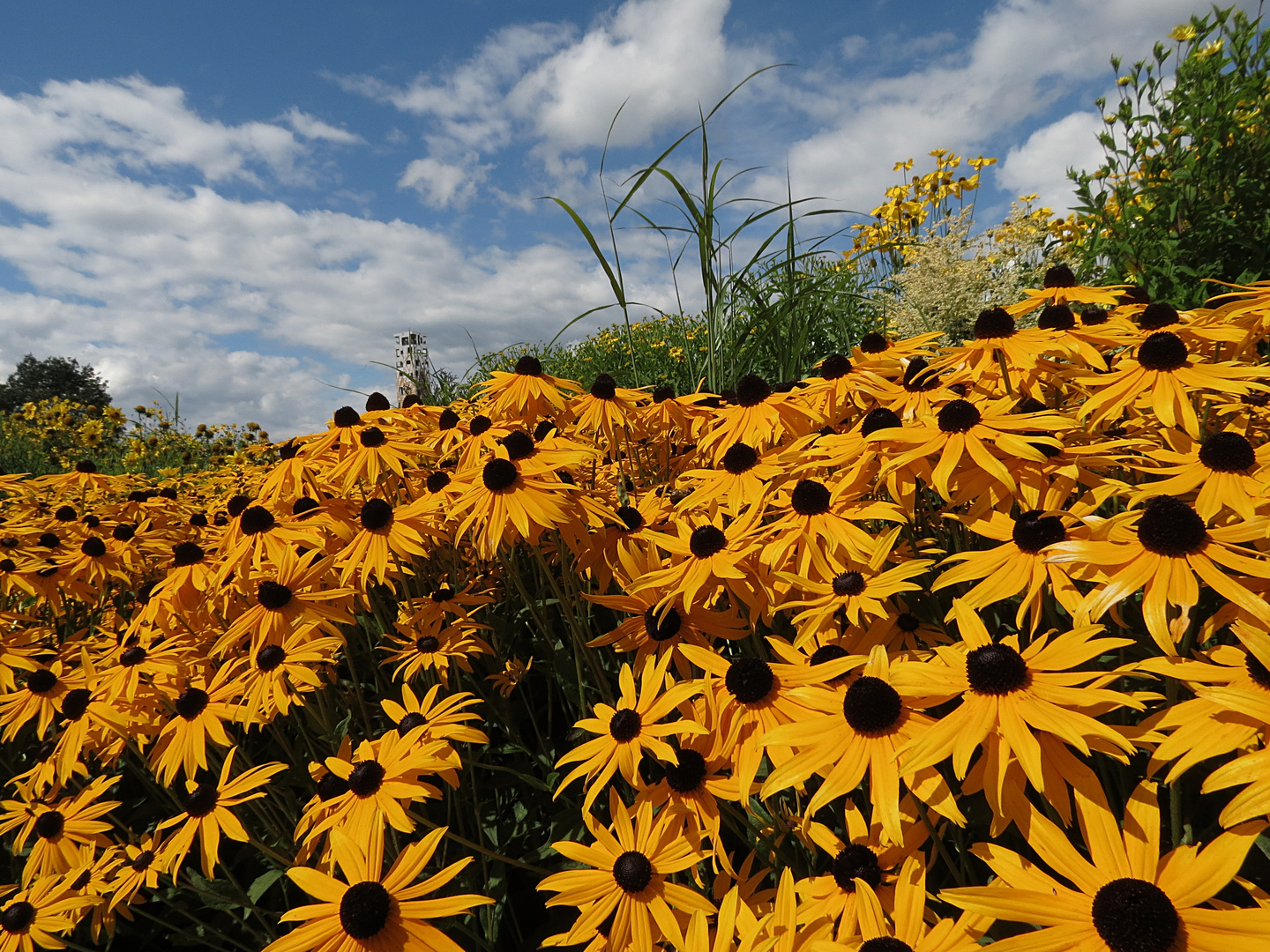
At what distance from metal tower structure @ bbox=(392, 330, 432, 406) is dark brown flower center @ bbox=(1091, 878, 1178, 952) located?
6.12 m

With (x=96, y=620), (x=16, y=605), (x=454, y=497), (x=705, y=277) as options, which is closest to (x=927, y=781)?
(x=454, y=497)

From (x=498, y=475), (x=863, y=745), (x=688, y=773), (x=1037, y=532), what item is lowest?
(x=688, y=773)

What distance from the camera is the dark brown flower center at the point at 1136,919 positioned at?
78cm

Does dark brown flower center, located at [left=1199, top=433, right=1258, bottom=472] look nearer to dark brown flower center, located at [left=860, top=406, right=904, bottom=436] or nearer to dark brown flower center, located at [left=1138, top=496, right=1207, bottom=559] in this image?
dark brown flower center, located at [left=1138, top=496, right=1207, bottom=559]

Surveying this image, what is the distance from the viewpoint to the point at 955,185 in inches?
356

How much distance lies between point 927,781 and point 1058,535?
64 cm

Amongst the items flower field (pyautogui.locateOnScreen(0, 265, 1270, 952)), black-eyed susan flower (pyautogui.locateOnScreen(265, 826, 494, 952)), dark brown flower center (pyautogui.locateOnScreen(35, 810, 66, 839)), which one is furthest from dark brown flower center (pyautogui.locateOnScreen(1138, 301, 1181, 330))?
dark brown flower center (pyautogui.locateOnScreen(35, 810, 66, 839))

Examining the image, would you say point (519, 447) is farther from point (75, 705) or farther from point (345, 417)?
point (75, 705)

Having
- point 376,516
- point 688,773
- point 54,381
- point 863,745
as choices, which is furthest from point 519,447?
point 54,381

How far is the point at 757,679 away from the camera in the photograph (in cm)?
137

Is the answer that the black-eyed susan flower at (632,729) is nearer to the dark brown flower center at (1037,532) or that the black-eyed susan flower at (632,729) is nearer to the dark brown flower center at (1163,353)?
the dark brown flower center at (1037,532)

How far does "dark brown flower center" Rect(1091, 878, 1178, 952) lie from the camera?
78cm

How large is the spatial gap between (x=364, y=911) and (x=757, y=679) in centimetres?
86

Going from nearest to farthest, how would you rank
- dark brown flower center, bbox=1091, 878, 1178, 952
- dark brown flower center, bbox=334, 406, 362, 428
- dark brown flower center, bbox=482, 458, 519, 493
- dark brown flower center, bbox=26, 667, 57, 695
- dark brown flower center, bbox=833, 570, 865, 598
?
dark brown flower center, bbox=1091, 878, 1178, 952 → dark brown flower center, bbox=833, 570, 865, 598 → dark brown flower center, bbox=482, 458, 519, 493 → dark brown flower center, bbox=26, 667, 57, 695 → dark brown flower center, bbox=334, 406, 362, 428
